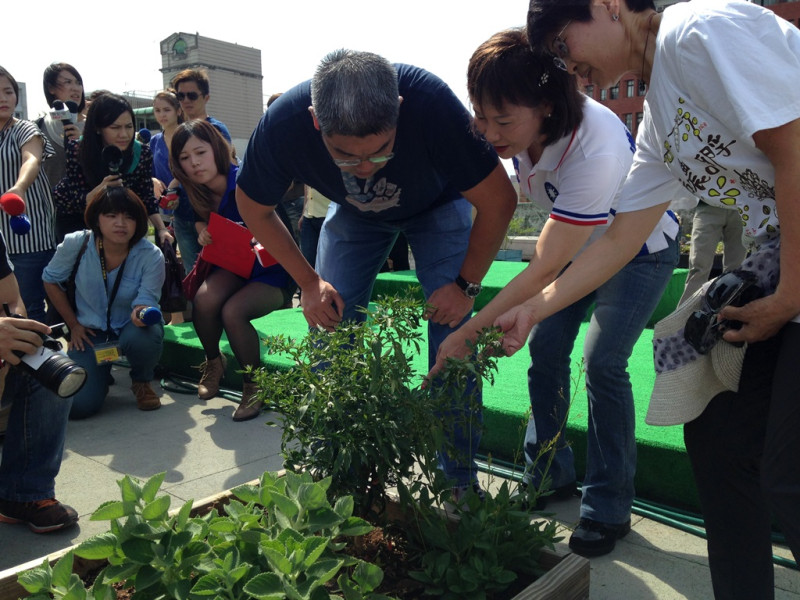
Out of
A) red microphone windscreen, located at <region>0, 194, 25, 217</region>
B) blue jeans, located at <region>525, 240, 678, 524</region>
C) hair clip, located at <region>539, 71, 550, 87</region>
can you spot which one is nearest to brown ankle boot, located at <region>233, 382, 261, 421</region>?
red microphone windscreen, located at <region>0, 194, 25, 217</region>

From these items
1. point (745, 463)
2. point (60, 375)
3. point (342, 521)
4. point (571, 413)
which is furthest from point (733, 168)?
point (60, 375)

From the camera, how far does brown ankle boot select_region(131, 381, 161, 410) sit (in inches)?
175

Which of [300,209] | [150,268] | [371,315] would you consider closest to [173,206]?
[150,268]

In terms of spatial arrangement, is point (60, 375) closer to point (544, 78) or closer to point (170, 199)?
point (544, 78)

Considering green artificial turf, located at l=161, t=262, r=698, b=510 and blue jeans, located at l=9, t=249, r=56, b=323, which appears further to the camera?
blue jeans, located at l=9, t=249, r=56, b=323

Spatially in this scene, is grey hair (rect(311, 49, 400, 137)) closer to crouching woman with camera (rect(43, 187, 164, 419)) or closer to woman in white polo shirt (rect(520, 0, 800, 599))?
woman in white polo shirt (rect(520, 0, 800, 599))

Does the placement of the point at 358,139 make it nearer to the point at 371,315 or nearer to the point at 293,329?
the point at 371,315

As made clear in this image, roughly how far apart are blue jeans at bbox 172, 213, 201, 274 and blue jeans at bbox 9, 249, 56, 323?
1115 millimetres

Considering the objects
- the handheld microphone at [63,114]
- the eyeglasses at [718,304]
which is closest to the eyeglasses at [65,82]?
the handheld microphone at [63,114]

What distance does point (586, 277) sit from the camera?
205cm

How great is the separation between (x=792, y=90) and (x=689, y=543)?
68.0 inches

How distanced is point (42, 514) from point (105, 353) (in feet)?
5.41

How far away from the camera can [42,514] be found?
2814mm

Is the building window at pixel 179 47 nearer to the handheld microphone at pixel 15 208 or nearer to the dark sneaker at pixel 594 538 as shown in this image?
the handheld microphone at pixel 15 208
